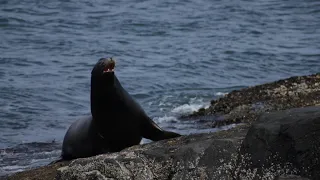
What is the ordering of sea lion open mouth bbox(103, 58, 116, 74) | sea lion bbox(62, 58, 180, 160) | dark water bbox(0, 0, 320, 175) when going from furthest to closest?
dark water bbox(0, 0, 320, 175) < sea lion bbox(62, 58, 180, 160) < sea lion open mouth bbox(103, 58, 116, 74)

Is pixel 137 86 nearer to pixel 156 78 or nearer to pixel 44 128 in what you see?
pixel 156 78

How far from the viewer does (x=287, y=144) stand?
511 cm

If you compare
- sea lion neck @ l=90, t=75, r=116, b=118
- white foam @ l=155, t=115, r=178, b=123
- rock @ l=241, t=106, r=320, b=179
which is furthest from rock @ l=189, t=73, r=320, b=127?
rock @ l=241, t=106, r=320, b=179

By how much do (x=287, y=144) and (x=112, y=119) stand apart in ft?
10.0

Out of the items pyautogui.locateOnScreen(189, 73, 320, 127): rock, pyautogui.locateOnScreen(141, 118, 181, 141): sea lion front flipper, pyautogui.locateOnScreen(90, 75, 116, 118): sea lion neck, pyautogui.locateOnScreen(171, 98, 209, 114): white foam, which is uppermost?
pyautogui.locateOnScreen(90, 75, 116, 118): sea lion neck

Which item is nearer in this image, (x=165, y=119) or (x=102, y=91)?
(x=102, y=91)

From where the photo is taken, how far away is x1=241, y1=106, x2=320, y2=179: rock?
16.3ft

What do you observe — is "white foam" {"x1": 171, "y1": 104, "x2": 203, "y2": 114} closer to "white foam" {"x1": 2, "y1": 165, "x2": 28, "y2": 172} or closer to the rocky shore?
"white foam" {"x1": 2, "y1": 165, "x2": 28, "y2": 172}

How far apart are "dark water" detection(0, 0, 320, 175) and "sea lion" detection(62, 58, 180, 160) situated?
4.20 ft

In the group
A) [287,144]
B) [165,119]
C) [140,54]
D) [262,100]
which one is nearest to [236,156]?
[287,144]

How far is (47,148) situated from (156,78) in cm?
696

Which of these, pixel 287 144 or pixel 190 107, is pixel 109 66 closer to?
pixel 287 144

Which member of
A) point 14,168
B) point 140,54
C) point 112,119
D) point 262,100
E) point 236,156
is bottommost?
point 140,54

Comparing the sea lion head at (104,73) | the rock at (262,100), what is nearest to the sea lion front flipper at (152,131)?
the sea lion head at (104,73)
